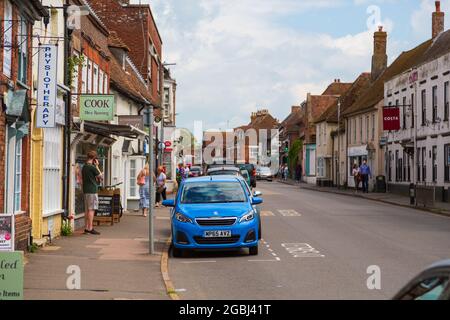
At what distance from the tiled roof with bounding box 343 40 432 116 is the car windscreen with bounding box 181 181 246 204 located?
3402 centimetres

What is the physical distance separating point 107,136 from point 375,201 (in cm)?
1986

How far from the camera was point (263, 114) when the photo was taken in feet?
524

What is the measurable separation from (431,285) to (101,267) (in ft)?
32.8

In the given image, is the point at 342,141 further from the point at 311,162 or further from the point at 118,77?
the point at 118,77

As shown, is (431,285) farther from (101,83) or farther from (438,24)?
(438,24)

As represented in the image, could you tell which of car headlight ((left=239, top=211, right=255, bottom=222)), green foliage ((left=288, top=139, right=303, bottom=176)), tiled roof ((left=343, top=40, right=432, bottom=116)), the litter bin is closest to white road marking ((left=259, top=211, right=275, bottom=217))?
car headlight ((left=239, top=211, right=255, bottom=222))

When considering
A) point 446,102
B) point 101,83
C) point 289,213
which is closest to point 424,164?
point 446,102

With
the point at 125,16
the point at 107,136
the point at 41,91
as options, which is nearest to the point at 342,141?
the point at 125,16

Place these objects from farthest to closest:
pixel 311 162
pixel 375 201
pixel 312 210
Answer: pixel 311 162, pixel 375 201, pixel 312 210

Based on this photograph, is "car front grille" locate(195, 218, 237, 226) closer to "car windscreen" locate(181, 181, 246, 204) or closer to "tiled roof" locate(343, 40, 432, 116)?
"car windscreen" locate(181, 181, 246, 204)

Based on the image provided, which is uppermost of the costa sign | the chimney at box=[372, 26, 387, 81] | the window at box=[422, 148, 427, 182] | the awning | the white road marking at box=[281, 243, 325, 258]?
the chimney at box=[372, 26, 387, 81]

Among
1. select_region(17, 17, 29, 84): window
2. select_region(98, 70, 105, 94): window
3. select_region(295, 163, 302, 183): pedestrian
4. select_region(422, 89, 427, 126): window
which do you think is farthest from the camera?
select_region(295, 163, 302, 183): pedestrian

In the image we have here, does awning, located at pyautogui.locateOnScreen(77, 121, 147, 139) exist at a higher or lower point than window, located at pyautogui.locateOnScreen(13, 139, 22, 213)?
higher

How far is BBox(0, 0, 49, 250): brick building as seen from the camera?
46.6ft
